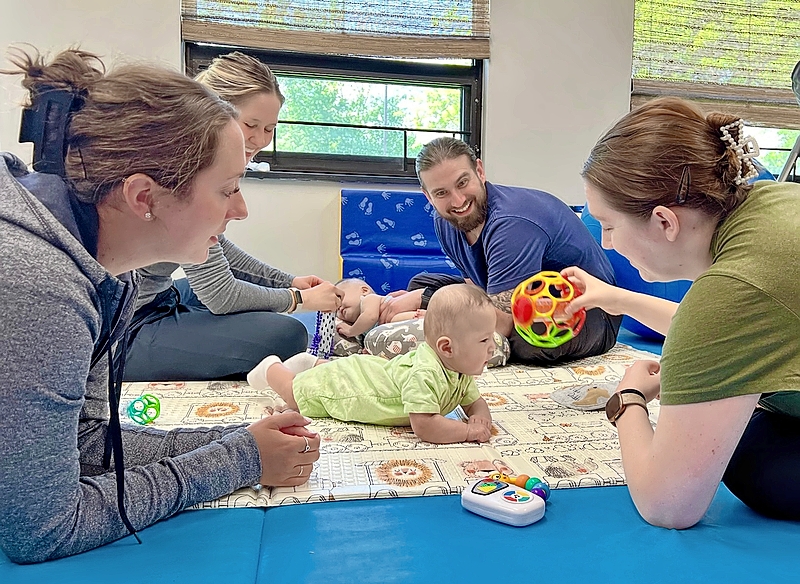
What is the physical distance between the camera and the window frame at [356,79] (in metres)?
3.38

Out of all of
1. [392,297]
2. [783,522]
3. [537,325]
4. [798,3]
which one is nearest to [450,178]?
[392,297]

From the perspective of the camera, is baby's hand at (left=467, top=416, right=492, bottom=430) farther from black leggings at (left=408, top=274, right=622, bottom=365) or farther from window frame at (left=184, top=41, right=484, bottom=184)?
window frame at (left=184, top=41, right=484, bottom=184)

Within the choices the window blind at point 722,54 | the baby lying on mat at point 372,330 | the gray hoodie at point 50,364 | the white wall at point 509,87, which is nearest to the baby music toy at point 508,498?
the gray hoodie at point 50,364

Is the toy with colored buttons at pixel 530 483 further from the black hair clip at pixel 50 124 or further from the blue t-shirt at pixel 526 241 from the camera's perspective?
A: the blue t-shirt at pixel 526 241

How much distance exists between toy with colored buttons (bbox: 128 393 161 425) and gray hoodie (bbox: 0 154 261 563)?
552 mm

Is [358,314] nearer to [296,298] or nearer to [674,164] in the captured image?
[296,298]

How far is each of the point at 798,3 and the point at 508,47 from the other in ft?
6.00

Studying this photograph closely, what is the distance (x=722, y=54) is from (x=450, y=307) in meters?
3.30

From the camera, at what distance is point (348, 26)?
3365mm

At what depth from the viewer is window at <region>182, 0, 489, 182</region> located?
3295 millimetres

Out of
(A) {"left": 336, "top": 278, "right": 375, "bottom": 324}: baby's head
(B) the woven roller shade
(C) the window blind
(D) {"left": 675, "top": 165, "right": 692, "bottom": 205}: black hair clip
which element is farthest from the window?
(D) {"left": 675, "top": 165, "right": 692, "bottom": 205}: black hair clip

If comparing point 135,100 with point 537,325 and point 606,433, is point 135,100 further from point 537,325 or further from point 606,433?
point 606,433

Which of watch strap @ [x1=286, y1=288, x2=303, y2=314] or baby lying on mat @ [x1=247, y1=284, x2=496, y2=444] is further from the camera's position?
watch strap @ [x1=286, y1=288, x2=303, y2=314]

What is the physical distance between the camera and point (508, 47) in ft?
11.7
